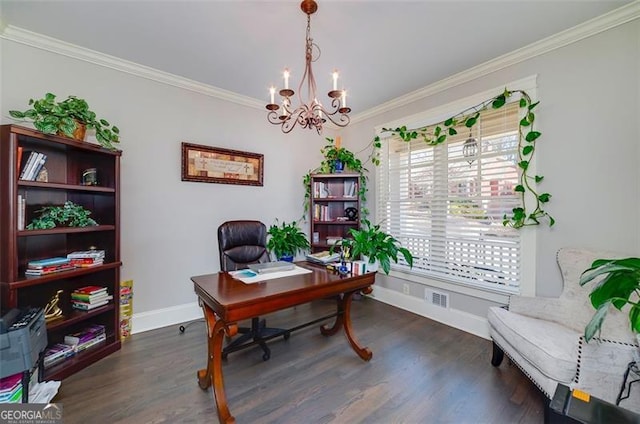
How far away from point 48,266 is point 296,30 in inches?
99.9

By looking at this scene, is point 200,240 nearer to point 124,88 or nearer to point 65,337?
point 65,337

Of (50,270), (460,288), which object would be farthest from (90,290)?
(460,288)

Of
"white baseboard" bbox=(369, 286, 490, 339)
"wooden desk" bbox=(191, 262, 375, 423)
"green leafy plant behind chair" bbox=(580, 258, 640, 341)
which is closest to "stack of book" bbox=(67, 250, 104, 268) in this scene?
"wooden desk" bbox=(191, 262, 375, 423)

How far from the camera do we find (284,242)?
3.31 meters

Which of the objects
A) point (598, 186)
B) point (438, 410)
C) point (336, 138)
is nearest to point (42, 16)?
point (336, 138)

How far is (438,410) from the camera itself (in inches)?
64.1

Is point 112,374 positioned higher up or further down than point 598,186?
further down

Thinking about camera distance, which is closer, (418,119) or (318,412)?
(318,412)

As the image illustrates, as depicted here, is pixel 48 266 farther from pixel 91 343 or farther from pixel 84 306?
pixel 91 343

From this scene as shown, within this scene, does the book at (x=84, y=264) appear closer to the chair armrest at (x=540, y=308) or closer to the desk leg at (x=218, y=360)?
the desk leg at (x=218, y=360)

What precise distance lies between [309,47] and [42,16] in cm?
199

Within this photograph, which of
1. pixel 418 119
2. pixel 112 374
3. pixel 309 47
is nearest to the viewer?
pixel 112 374

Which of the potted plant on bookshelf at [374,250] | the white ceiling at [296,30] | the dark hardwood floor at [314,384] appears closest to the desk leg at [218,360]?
the dark hardwood floor at [314,384]

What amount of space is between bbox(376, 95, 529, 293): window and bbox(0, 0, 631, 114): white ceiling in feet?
2.29
